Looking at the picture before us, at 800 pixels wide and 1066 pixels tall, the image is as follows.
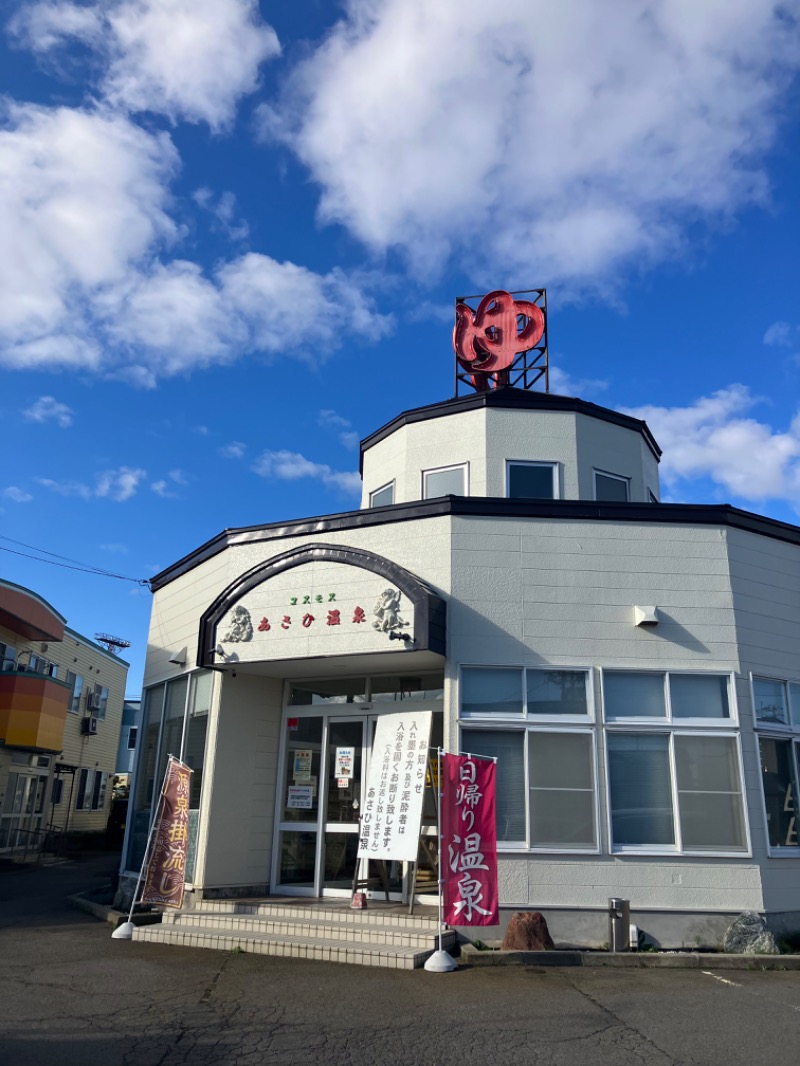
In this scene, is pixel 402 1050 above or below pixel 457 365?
below

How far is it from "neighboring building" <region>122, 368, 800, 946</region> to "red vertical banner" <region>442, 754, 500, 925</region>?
0.65 metres

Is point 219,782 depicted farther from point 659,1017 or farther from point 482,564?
point 659,1017

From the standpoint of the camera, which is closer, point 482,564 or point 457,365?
point 482,564

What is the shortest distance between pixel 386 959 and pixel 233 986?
5.15ft

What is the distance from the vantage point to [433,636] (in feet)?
31.3

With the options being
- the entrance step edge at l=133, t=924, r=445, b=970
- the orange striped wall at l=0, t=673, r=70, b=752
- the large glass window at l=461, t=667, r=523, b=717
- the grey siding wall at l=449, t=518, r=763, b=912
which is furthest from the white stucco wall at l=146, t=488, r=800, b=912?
the orange striped wall at l=0, t=673, r=70, b=752

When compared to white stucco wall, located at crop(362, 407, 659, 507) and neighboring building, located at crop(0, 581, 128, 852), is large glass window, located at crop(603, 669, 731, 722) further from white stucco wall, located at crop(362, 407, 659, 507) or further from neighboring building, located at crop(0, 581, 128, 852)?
neighboring building, located at crop(0, 581, 128, 852)

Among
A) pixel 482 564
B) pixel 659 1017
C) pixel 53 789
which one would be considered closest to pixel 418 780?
pixel 482 564

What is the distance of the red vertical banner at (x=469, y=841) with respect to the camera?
8422 mm

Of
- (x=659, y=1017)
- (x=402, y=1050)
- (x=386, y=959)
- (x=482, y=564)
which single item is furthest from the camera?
(x=482, y=564)

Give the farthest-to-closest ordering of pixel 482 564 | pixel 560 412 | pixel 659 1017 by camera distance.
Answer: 1. pixel 560 412
2. pixel 482 564
3. pixel 659 1017

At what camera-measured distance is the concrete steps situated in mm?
8280

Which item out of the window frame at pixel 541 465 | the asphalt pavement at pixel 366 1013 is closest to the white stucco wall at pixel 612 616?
the asphalt pavement at pixel 366 1013

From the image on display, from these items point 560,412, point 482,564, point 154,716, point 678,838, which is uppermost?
point 560,412
